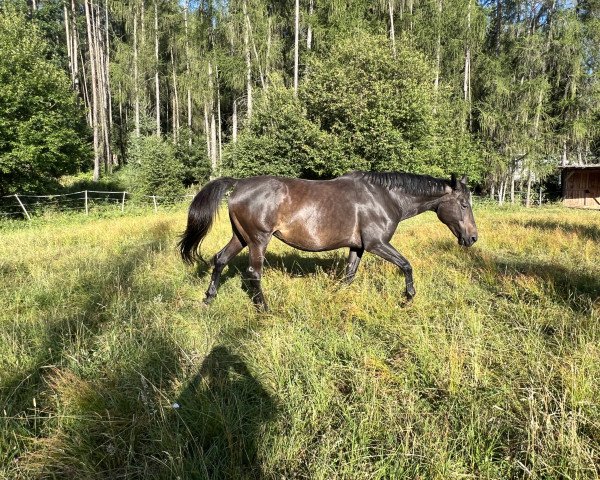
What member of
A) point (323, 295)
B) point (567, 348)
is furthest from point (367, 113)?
point (567, 348)

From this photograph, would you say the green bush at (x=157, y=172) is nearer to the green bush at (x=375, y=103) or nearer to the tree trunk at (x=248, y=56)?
the tree trunk at (x=248, y=56)

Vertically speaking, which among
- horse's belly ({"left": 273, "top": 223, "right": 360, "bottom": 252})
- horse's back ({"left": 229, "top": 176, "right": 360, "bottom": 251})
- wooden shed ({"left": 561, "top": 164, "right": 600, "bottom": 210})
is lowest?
wooden shed ({"left": 561, "top": 164, "right": 600, "bottom": 210})

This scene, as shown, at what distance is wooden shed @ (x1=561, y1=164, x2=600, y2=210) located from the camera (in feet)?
88.3

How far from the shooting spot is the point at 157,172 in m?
23.2

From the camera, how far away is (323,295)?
436cm

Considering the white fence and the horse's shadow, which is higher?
the horse's shadow

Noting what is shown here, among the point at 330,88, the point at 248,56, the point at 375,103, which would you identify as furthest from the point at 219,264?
the point at 248,56

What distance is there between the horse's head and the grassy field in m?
0.70

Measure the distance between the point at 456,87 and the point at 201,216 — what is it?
94.8 feet

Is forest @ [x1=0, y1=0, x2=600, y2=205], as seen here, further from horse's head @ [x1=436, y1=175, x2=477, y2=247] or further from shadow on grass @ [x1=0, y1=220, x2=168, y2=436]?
horse's head @ [x1=436, y1=175, x2=477, y2=247]

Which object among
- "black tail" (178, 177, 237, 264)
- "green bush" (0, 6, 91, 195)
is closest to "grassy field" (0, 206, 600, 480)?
"black tail" (178, 177, 237, 264)

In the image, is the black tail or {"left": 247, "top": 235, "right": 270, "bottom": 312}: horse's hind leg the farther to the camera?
the black tail

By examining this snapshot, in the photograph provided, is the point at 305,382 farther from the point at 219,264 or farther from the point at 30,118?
the point at 30,118

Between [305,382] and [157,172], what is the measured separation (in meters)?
23.3
